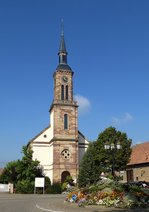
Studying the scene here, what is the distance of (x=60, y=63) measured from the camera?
58094 mm

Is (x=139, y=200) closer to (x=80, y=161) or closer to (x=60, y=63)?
(x=80, y=161)

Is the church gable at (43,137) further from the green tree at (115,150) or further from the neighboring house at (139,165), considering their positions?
the neighboring house at (139,165)

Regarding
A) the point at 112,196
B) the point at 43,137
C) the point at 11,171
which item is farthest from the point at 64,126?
the point at 112,196

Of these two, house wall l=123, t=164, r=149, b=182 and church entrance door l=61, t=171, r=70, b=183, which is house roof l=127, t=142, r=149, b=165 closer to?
house wall l=123, t=164, r=149, b=182

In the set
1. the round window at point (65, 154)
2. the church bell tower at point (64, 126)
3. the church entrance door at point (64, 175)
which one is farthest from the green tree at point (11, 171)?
the round window at point (65, 154)

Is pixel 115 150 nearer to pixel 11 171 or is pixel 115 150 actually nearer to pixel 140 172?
pixel 140 172

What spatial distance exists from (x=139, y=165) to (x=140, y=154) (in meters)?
2.92

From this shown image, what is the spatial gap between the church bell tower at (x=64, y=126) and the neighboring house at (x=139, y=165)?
10.1m

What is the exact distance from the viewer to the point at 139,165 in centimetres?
5388

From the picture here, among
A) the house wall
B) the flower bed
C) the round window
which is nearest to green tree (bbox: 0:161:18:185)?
the round window

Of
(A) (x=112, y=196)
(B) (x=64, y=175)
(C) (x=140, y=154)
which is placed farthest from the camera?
(C) (x=140, y=154)

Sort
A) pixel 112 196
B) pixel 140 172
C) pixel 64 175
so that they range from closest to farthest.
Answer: pixel 112 196 < pixel 64 175 < pixel 140 172

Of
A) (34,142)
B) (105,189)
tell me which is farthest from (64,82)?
(105,189)

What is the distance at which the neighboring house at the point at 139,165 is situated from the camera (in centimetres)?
5170
